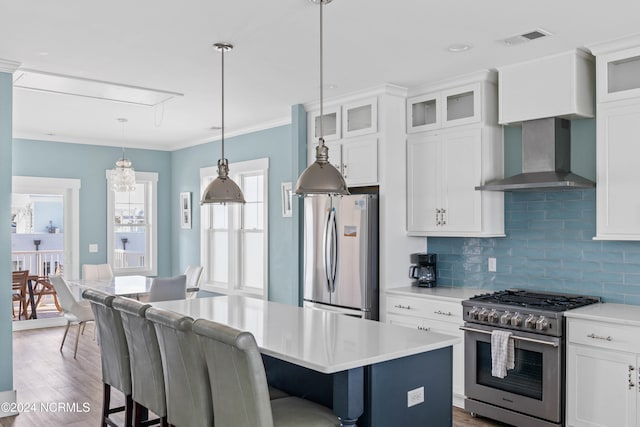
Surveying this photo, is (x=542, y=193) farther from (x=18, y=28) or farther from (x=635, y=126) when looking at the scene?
(x=18, y=28)

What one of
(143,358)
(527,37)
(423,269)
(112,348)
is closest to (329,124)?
(423,269)

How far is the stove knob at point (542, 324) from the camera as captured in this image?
11.8ft

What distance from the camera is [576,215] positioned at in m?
4.14

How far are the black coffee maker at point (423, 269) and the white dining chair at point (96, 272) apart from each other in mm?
4425

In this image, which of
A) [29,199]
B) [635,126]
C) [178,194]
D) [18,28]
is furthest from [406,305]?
[29,199]

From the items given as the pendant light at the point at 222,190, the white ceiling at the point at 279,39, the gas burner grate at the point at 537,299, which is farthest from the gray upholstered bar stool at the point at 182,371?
the gas burner grate at the point at 537,299

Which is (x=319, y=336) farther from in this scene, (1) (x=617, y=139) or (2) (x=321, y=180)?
(1) (x=617, y=139)

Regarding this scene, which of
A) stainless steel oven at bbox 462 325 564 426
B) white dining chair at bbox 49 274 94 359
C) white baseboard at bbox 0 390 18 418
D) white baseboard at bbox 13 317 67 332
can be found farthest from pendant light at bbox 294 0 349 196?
white baseboard at bbox 13 317 67 332

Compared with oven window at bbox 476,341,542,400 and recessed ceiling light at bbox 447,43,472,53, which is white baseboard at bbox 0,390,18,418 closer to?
oven window at bbox 476,341,542,400

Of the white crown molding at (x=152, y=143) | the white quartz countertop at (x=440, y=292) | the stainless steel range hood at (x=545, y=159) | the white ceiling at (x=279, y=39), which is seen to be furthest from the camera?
the white crown molding at (x=152, y=143)

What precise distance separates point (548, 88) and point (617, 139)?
60cm

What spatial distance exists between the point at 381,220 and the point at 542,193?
1.35 metres

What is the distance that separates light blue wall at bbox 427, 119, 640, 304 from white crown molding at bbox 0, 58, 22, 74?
390 cm

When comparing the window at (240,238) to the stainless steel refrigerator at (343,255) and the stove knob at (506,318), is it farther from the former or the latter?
the stove knob at (506,318)
